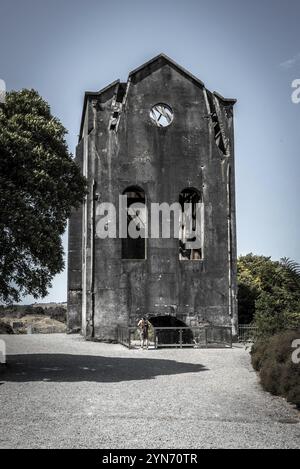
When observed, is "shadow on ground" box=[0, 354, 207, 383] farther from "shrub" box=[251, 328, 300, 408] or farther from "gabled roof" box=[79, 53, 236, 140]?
"gabled roof" box=[79, 53, 236, 140]

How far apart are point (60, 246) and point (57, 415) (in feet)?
27.5

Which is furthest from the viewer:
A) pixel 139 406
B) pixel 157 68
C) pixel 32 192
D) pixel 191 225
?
pixel 191 225

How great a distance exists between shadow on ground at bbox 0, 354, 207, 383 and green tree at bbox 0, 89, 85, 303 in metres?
2.56

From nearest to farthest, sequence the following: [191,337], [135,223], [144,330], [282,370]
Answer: [282,370], [144,330], [191,337], [135,223]

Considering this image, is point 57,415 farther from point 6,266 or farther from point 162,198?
point 162,198

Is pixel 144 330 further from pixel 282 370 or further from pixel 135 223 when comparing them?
pixel 282 370

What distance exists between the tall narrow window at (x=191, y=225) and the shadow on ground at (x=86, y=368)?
1206 cm

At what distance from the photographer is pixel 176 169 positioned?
32500 millimetres

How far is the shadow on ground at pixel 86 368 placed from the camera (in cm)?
1694

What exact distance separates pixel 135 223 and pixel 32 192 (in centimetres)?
2109

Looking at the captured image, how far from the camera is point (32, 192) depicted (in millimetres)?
18250

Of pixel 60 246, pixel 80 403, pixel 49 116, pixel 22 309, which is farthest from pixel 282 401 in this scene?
pixel 22 309

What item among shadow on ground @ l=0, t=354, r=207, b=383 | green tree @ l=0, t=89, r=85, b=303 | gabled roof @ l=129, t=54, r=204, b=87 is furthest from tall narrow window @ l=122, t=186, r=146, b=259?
green tree @ l=0, t=89, r=85, b=303

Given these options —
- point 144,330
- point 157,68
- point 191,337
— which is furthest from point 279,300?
point 157,68
